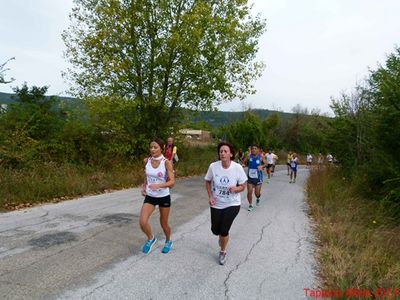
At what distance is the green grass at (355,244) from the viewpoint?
5.04 metres

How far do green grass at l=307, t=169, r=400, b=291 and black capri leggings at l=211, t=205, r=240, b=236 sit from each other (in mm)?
1441

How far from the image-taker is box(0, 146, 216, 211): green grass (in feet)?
32.8

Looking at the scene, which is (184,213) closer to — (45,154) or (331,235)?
(331,235)

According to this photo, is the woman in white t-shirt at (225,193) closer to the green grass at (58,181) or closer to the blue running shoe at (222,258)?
the blue running shoe at (222,258)

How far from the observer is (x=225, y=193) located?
219 inches

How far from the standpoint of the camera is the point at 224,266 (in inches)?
217

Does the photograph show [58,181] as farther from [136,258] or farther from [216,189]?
[216,189]

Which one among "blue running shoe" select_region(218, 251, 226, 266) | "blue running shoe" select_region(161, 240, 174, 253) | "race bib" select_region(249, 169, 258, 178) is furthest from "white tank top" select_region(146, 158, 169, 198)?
"race bib" select_region(249, 169, 258, 178)

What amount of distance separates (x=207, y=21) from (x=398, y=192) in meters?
11.3

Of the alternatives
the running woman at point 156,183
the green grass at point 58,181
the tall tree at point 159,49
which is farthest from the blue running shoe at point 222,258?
the tall tree at point 159,49

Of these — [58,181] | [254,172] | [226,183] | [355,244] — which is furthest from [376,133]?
[58,181]

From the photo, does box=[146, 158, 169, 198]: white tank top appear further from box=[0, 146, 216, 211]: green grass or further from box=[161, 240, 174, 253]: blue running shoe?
box=[0, 146, 216, 211]: green grass

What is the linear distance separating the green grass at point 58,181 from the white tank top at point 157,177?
504 centimetres

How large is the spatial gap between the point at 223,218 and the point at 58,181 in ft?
23.9
